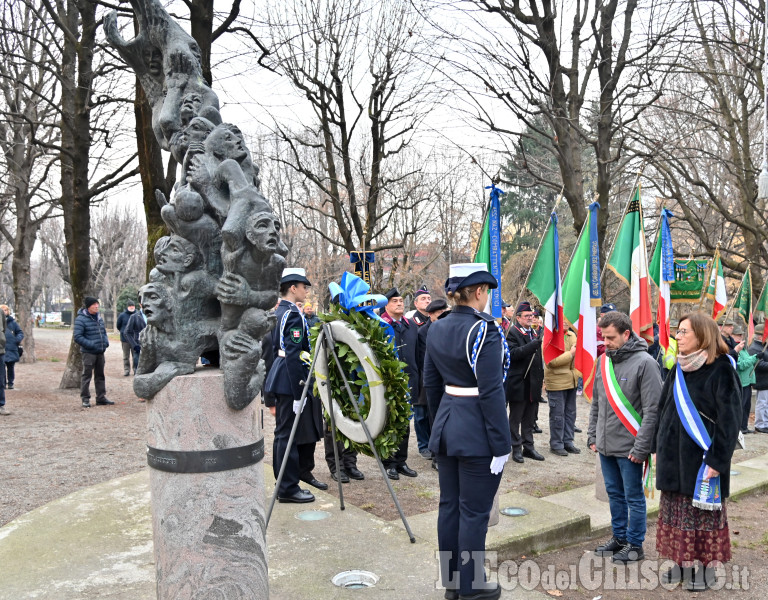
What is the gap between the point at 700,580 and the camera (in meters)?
4.57

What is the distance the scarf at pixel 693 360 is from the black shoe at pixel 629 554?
4.75 feet

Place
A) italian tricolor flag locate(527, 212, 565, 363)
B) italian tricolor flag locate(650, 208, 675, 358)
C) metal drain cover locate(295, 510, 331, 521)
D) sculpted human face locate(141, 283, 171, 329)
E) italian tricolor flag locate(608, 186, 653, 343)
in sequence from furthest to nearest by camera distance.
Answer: italian tricolor flag locate(650, 208, 675, 358) < italian tricolor flag locate(608, 186, 653, 343) < italian tricolor flag locate(527, 212, 565, 363) < metal drain cover locate(295, 510, 331, 521) < sculpted human face locate(141, 283, 171, 329)

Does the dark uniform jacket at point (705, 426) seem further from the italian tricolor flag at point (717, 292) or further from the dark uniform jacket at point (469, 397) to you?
the italian tricolor flag at point (717, 292)

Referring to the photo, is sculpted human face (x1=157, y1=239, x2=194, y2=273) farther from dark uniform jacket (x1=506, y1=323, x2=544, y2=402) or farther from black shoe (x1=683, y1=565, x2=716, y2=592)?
dark uniform jacket (x1=506, y1=323, x2=544, y2=402)

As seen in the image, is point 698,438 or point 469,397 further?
point 698,438

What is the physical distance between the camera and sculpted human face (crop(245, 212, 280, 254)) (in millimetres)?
3281

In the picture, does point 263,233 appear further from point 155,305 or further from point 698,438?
point 698,438

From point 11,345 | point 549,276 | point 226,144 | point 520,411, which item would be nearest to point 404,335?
point 520,411

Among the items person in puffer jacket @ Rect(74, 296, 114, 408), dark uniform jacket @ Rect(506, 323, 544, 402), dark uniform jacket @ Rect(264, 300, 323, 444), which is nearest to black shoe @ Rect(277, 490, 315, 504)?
dark uniform jacket @ Rect(264, 300, 323, 444)

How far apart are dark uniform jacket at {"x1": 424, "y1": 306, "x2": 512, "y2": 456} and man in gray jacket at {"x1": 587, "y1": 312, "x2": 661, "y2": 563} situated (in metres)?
1.31

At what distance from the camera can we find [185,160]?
3.72 meters

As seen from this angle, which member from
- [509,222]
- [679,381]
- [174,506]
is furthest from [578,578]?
[509,222]

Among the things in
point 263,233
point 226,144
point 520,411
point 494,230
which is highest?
point 226,144

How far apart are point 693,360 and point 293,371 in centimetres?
339
